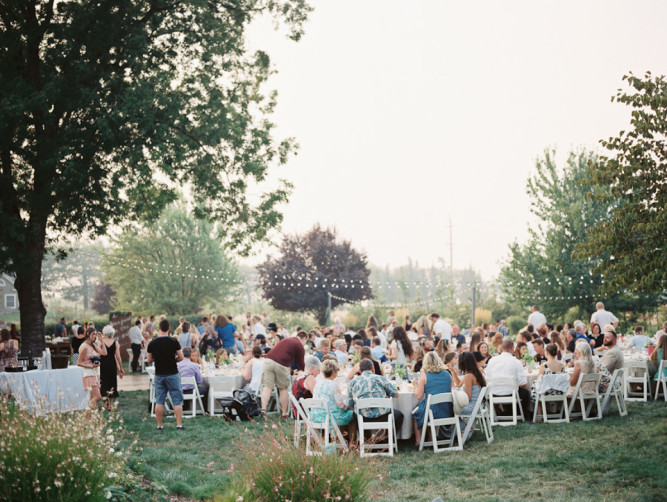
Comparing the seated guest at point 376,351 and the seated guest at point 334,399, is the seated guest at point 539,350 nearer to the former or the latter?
the seated guest at point 376,351

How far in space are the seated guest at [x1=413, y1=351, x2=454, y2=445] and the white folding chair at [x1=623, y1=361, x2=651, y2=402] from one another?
583cm

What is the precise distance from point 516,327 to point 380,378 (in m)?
23.3

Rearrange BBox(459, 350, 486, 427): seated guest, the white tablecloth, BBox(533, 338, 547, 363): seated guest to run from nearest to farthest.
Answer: BBox(459, 350, 486, 427): seated guest, the white tablecloth, BBox(533, 338, 547, 363): seated guest

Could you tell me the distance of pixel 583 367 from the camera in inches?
454

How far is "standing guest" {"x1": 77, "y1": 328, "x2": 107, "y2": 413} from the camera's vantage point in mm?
12500

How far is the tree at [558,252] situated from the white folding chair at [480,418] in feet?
61.8

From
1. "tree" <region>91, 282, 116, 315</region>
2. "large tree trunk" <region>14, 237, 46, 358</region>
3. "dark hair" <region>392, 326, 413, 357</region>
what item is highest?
"tree" <region>91, 282, 116, 315</region>

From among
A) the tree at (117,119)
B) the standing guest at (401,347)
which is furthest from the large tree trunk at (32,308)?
the standing guest at (401,347)

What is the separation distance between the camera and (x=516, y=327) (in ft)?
103

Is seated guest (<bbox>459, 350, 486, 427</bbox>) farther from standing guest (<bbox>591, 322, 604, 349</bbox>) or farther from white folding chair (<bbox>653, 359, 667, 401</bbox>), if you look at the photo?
standing guest (<bbox>591, 322, 604, 349</bbox>)

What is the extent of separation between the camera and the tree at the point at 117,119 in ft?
47.0

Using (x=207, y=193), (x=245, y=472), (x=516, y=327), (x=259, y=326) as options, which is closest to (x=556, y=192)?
(x=516, y=327)

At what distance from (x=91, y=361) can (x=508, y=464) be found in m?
7.83

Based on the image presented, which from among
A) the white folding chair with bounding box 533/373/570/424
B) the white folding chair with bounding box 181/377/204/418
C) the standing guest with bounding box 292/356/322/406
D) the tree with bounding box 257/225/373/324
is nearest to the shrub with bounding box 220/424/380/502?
the standing guest with bounding box 292/356/322/406
